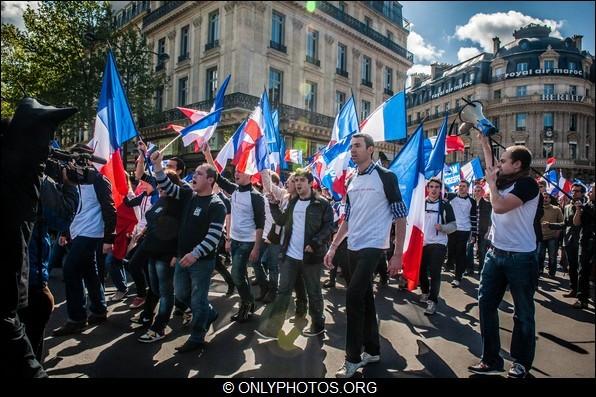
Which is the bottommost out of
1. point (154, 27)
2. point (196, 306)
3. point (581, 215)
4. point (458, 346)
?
point (458, 346)

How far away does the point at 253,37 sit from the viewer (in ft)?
73.7

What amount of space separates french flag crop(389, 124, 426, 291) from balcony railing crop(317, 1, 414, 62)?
24.2m

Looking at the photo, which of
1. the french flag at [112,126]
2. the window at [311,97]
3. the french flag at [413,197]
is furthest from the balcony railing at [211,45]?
the french flag at [413,197]

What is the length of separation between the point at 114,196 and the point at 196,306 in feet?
7.07

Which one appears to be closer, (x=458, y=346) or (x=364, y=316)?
(x=364, y=316)

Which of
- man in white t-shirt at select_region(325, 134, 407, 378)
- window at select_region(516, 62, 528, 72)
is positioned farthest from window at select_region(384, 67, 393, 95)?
man in white t-shirt at select_region(325, 134, 407, 378)

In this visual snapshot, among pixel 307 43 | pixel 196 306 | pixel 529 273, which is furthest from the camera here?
pixel 307 43

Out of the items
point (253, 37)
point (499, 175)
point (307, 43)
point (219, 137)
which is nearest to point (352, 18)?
point (307, 43)

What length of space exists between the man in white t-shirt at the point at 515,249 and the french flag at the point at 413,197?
961 mm

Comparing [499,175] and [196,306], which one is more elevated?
[499,175]

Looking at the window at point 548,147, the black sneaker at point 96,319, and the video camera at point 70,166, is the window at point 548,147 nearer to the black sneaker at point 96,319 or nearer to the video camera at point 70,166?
the black sneaker at point 96,319

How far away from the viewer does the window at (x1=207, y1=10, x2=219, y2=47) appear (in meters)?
23.7

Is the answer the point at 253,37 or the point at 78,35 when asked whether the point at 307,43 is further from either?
the point at 78,35

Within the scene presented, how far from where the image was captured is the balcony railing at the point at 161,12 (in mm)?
26453
